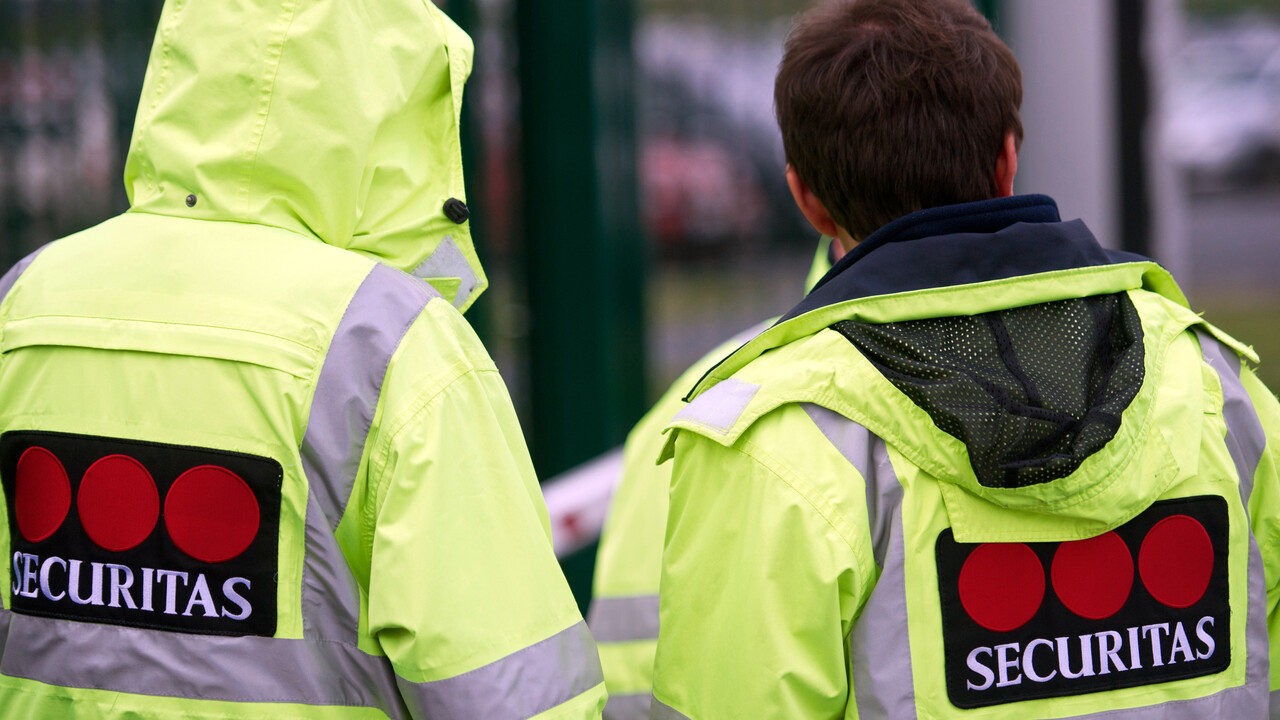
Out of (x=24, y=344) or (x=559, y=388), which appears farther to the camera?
(x=559, y=388)

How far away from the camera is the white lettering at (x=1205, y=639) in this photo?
1.62m

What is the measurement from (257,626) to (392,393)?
318 millimetres

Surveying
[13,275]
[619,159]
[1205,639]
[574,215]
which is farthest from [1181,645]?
[619,159]

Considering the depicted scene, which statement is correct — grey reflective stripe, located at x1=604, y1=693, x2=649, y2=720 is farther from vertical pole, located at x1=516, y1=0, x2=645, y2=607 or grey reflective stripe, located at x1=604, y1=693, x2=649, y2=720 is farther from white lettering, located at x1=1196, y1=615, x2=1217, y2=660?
vertical pole, located at x1=516, y1=0, x2=645, y2=607

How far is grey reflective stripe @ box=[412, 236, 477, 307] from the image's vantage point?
183 cm

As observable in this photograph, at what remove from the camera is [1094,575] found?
1.57 metres

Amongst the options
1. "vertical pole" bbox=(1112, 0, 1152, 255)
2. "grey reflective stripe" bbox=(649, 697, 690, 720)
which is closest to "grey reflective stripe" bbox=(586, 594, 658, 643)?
"grey reflective stripe" bbox=(649, 697, 690, 720)

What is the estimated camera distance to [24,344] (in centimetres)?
166

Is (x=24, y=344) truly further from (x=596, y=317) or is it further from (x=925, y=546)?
(x=596, y=317)

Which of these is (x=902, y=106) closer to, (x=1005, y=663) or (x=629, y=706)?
(x=1005, y=663)

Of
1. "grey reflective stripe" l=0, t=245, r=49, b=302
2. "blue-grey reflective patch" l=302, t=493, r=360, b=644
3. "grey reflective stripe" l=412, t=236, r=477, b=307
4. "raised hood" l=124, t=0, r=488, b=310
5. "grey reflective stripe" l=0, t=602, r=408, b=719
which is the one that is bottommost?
"grey reflective stripe" l=0, t=602, r=408, b=719

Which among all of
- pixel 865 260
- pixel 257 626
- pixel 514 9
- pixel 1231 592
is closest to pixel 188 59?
pixel 257 626

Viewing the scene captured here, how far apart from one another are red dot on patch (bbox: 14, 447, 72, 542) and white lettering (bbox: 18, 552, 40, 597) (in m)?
0.02

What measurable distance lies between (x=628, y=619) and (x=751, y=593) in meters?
0.76
